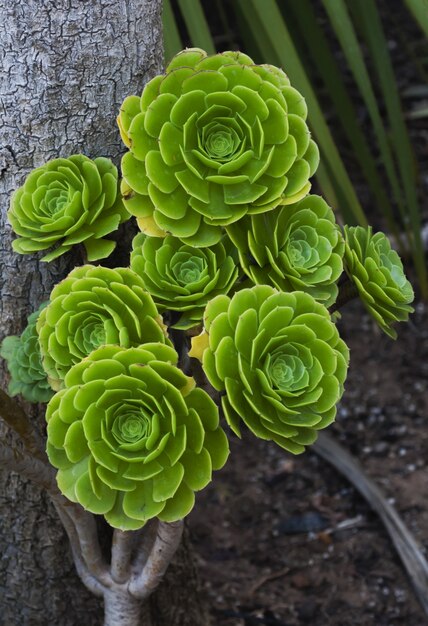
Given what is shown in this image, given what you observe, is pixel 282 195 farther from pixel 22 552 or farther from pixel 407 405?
pixel 407 405

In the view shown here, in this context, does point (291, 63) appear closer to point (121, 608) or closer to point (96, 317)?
point (96, 317)

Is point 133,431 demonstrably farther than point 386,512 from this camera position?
No

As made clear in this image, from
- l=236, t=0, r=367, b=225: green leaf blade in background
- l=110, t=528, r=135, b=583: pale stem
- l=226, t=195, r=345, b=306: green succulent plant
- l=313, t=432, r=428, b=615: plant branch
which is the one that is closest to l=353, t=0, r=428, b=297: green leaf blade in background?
l=236, t=0, r=367, b=225: green leaf blade in background

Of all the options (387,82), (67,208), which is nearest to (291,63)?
(387,82)

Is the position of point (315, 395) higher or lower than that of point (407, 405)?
higher

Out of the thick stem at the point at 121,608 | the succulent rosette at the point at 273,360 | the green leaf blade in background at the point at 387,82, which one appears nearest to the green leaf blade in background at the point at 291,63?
the green leaf blade in background at the point at 387,82

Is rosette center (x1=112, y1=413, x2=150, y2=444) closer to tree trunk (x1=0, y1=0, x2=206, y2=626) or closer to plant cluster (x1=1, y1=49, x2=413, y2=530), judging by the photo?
plant cluster (x1=1, y1=49, x2=413, y2=530)

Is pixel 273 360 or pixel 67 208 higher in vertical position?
pixel 67 208

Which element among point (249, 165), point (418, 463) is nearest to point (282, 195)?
point (249, 165)
